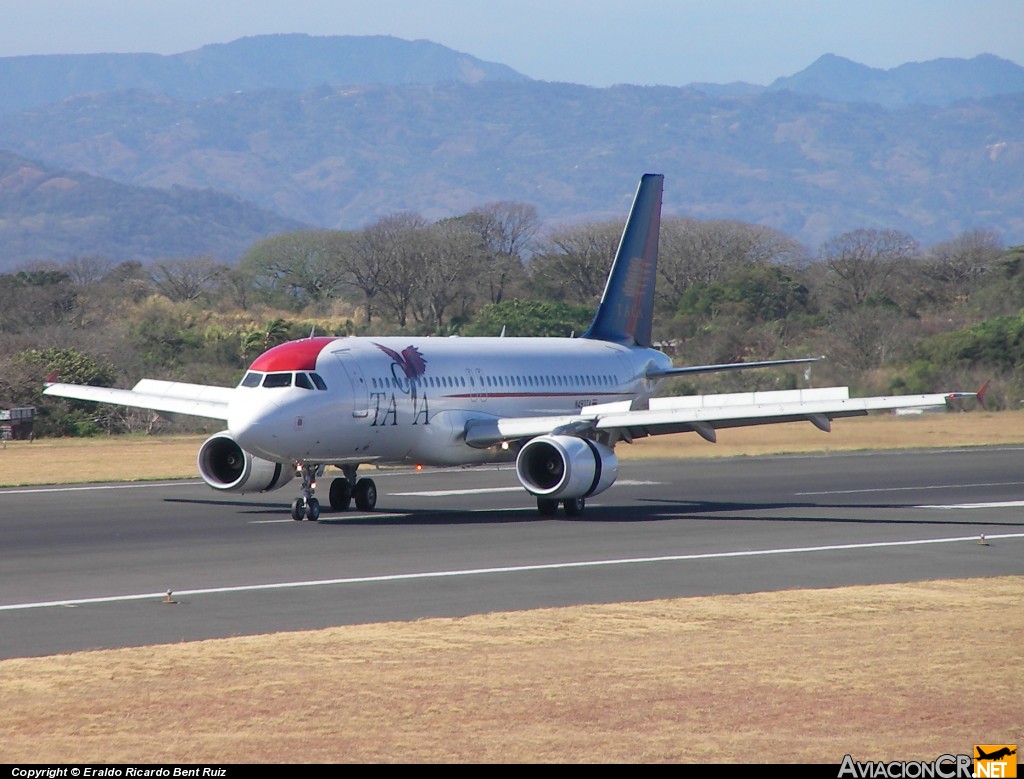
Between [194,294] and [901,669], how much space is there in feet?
383

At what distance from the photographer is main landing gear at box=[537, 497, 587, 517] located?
30.2m

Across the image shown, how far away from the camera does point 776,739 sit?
38.0 ft

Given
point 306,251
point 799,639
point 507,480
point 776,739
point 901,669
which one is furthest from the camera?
point 306,251

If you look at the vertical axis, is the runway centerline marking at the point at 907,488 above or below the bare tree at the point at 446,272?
below

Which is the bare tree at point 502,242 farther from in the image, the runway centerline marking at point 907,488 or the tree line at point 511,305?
the runway centerline marking at point 907,488

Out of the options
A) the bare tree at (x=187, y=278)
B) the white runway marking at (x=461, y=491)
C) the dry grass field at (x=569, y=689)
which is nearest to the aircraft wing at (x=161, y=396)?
the white runway marking at (x=461, y=491)

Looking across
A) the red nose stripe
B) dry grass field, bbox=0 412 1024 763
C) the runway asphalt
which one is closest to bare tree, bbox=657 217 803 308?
the runway asphalt

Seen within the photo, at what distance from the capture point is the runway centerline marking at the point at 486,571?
19.4m

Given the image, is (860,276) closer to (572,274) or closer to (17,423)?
(572,274)

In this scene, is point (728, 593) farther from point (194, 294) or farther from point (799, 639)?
point (194, 294)

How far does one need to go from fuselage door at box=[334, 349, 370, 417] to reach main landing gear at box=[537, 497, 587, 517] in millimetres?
3819

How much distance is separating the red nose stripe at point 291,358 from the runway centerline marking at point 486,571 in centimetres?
835

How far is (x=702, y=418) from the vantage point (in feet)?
101

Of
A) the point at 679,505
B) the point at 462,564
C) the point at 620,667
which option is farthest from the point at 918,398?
the point at 620,667
